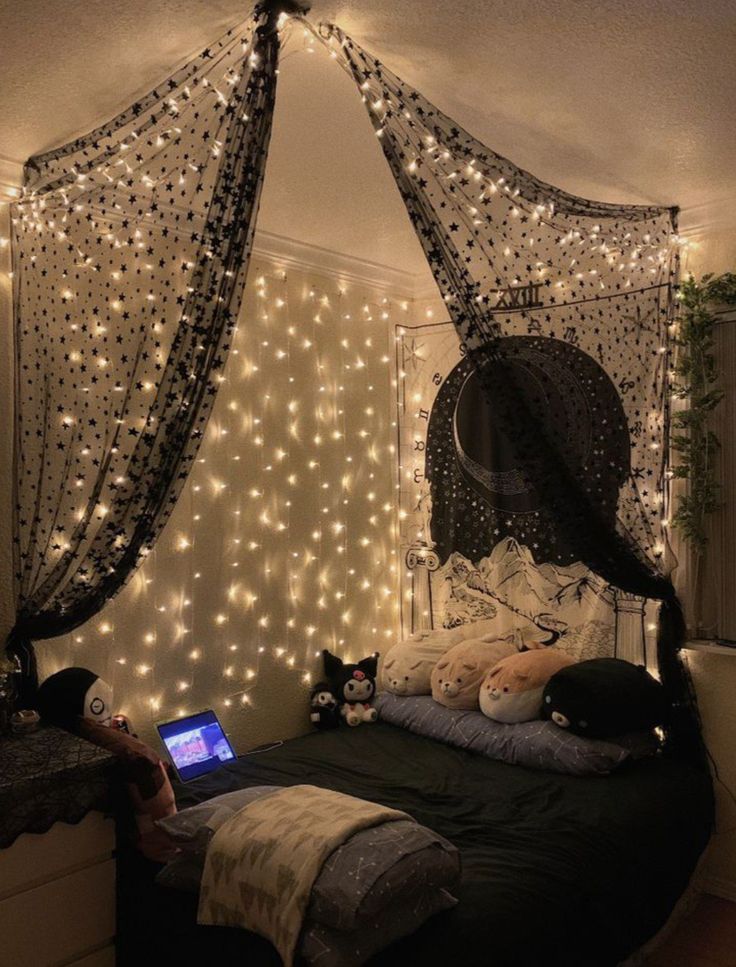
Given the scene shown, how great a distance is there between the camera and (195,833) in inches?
94.7

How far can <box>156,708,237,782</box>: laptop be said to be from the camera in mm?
3480

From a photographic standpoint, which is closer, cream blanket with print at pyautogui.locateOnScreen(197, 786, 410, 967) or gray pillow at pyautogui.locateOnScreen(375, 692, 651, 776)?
cream blanket with print at pyautogui.locateOnScreen(197, 786, 410, 967)

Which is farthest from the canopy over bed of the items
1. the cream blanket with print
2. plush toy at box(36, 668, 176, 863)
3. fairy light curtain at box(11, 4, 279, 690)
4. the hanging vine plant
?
the cream blanket with print

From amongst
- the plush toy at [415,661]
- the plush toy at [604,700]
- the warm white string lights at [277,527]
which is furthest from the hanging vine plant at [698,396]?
the warm white string lights at [277,527]

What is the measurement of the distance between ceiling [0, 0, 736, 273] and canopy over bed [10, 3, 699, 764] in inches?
4.1

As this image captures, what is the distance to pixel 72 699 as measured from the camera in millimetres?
2902

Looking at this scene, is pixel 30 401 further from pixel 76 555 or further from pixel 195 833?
pixel 195 833

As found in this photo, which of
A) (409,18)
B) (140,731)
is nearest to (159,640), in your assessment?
(140,731)

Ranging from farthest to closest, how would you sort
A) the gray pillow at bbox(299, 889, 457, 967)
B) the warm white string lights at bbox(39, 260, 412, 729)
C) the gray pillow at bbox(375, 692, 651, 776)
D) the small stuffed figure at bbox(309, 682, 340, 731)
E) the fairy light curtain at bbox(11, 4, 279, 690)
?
the small stuffed figure at bbox(309, 682, 340, 731)
the warm white string lights at bbox(39, 260, 412, 729)
the gray pillow at bbox(375, 692, 651, 776)
the fairy light curtain at bbox(11, 4, 279, 690)
the gray pillow at bbox(299, 889, 457, 967)

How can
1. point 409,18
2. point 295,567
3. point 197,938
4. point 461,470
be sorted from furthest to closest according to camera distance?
point 461,470 < point 295,567 < point 197,938 < point 409,18

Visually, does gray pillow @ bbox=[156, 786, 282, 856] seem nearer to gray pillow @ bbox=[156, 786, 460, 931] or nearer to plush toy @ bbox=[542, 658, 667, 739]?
gray pillow @ bbox=[156, 786, 460, 931]

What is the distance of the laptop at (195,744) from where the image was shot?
3.48m

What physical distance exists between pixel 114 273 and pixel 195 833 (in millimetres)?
1782

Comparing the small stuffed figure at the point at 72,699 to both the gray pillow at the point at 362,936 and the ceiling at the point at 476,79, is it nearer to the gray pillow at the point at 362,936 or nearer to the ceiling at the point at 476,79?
the gray pillow at the point at 362,936
